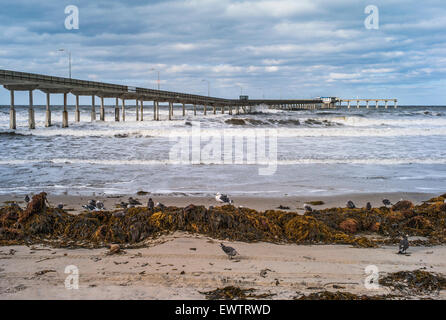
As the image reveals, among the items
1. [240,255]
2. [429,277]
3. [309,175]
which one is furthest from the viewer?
[309,175]

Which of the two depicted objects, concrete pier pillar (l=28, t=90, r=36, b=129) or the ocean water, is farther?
concrete pier pillar (l=28, t=90, r=36, b=129)

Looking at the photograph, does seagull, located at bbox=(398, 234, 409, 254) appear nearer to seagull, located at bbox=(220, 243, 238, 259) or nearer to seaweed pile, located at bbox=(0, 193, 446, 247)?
seaweed pile, located at bbox=(0, 193, 446, 247)

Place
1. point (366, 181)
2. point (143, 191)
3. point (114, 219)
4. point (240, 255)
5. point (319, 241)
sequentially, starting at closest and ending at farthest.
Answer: point (240, 255) < point (319, 241) < point (114, 219) < point (143, 191) < point (366, 181)

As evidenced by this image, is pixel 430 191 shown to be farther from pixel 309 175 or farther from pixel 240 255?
pixel 240 255

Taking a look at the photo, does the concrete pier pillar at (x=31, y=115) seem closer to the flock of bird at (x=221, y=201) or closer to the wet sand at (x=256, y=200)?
the wet sand at (x=256, y=200)

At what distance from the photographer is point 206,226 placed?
17.7 ft

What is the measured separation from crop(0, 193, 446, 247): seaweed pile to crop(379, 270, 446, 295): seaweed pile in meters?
1.03

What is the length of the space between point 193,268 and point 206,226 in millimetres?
1401

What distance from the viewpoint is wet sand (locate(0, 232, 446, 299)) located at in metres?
3.47

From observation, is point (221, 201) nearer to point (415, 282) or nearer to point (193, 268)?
point (193, 268)

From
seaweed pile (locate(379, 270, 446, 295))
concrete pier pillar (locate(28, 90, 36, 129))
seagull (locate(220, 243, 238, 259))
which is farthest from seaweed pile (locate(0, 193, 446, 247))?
concrete pier pillar (locate(28, 90, 36, 129))
